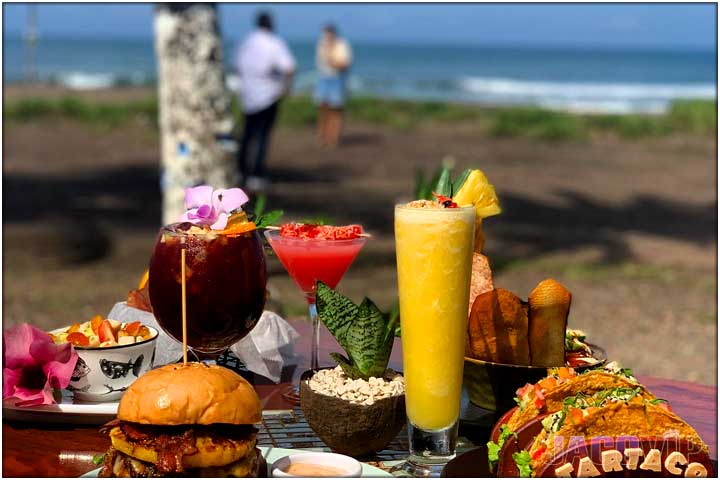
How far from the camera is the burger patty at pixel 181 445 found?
172cm

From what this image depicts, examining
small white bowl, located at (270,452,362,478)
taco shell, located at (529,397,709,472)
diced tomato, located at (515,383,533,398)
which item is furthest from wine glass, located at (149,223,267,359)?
taco shell, located at (529,397,709,472)

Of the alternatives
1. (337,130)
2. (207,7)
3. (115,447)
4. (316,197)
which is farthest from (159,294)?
(337,130)

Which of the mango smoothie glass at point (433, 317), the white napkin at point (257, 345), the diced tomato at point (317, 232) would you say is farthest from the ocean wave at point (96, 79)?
the mango smoothie glass at point (433, 317)

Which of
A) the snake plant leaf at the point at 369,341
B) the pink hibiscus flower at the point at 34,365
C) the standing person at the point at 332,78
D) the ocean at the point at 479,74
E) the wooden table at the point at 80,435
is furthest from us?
the ocean at the point at 479,74

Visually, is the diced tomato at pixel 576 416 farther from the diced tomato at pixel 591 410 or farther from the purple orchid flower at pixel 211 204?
the purple orchid flower at pixel 211 204

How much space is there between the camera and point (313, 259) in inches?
99.7

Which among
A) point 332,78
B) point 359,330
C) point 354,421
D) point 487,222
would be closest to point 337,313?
point 359,330

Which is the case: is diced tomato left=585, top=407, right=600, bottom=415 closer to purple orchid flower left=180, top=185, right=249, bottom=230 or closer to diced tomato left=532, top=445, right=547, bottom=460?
diced tomato left=532, top=445, right=547, bottom=460

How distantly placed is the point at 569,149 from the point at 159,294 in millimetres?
18539

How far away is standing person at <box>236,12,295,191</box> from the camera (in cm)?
1155

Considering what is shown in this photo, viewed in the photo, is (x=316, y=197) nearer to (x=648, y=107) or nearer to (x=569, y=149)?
(x=569, y=149)

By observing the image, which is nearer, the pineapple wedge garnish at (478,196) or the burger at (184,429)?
the burger at (184,429)

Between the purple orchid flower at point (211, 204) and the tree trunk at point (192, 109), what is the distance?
14.5 feet

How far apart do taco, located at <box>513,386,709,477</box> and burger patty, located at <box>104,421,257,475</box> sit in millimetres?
523
